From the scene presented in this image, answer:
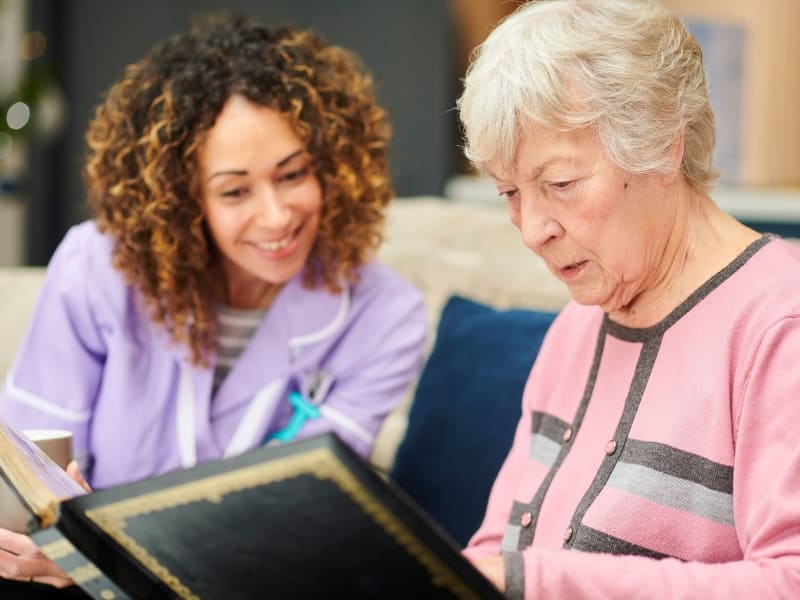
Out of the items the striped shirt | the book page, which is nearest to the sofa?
the striped shirt

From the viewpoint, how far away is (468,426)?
1912 mm

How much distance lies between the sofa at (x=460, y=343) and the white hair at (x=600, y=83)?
0.77m

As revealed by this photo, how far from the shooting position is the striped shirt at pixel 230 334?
2.01 metres

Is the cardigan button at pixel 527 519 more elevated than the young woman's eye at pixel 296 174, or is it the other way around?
the young woman's eye at pixel 296 174

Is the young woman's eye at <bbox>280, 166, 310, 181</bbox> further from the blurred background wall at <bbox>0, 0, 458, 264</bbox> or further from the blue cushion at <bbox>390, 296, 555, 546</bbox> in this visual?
the blurred background wall at <bbox>0, 0, 458, 264</bbox>

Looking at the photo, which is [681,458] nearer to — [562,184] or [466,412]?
[562,184]

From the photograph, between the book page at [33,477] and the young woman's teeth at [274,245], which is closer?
the book page at [33,477]

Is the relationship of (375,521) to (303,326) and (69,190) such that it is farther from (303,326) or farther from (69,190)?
(69,190)

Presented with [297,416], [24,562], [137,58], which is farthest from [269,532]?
[137,58]

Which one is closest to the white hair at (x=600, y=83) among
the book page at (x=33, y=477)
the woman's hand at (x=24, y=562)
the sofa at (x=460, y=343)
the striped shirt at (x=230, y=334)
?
the book page at (x=33, y=477)

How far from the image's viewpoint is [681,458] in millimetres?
1101

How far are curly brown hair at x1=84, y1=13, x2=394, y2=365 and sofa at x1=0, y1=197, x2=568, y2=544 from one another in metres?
0.26

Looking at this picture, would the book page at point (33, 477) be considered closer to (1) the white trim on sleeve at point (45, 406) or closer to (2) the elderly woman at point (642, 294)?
(2) the elderly woman at point (642, 294)

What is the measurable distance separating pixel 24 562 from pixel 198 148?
2.62ft
